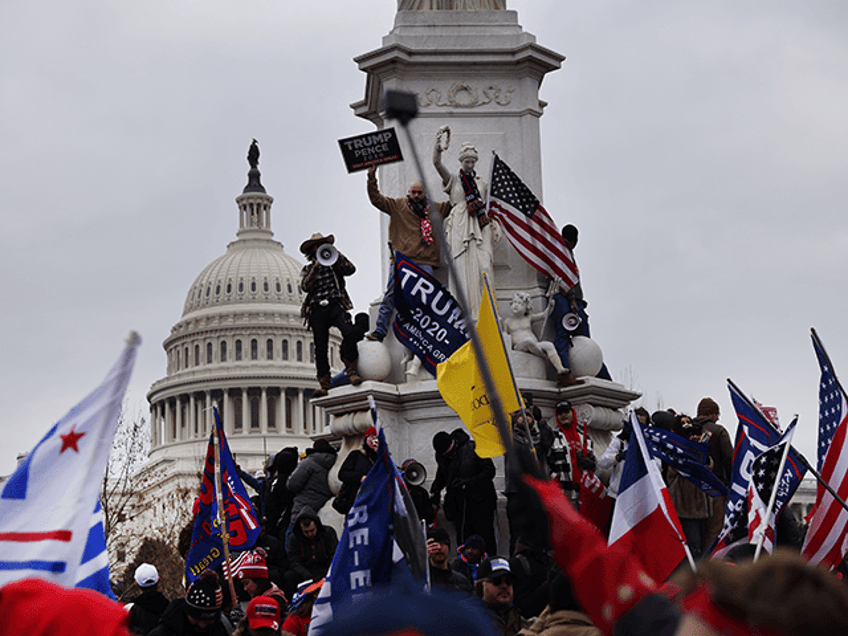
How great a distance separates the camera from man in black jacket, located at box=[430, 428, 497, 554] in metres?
11.6

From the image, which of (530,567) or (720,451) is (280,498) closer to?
(530,567)

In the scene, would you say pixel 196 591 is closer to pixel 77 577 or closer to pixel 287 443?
pixel 77 577

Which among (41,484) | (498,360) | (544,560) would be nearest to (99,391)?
(41,484)

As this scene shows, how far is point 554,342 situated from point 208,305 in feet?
343

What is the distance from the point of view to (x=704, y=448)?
10.4 meters

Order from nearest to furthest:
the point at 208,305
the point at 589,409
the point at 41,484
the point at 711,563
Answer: the point at 711,563
the point at 41,484
the point at 589,409
the point at 208,305

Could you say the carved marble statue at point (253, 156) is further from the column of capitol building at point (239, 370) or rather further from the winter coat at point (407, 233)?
the winter coat at point (407, 233)

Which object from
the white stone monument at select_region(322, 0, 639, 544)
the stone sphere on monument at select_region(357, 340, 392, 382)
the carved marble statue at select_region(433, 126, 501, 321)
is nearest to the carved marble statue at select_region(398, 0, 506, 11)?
the white stone monument at select_region(322, 0, 639, 544)

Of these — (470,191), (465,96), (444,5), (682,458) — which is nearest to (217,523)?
(682,458)

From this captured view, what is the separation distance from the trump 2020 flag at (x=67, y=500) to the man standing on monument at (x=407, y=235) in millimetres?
10216

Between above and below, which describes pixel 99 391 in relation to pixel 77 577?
above

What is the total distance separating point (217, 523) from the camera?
34.6 ft

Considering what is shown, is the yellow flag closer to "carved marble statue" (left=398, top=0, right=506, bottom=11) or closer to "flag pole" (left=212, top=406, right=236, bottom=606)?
"flag pole" (left=212, top=406, right=236, bottom=606)

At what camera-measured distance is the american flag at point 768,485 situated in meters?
7.39
